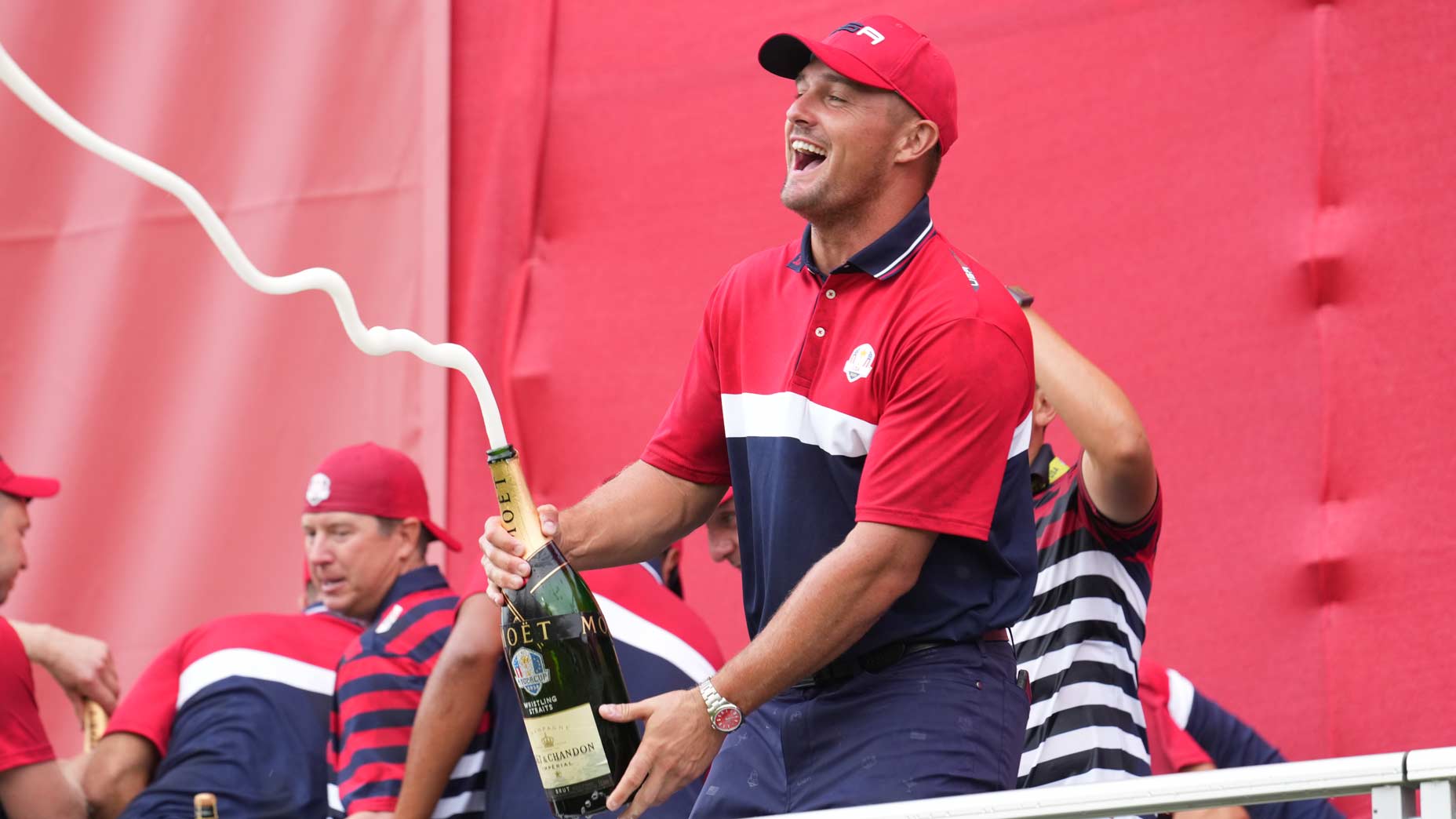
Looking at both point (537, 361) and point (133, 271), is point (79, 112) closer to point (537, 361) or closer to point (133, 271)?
point (133, 271)

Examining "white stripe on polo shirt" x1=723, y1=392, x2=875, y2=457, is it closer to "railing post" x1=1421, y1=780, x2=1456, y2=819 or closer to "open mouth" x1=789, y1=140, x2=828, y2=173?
"open mouth" x1=789, y1=140, x2=828, y2=173

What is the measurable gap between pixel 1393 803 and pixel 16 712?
2.48 m

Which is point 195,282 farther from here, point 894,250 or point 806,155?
point 894,250

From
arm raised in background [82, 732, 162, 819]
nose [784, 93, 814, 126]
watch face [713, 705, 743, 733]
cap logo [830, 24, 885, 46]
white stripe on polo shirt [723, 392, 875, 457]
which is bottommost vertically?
arm raised in background [82, 732, 162, 819]

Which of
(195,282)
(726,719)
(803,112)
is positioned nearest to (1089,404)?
(803,112)

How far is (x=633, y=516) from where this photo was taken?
6.87 feet

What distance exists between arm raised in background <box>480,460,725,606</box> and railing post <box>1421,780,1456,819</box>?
952mm

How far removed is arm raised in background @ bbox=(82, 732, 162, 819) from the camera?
3244 mm

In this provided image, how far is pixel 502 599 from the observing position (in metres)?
1.92

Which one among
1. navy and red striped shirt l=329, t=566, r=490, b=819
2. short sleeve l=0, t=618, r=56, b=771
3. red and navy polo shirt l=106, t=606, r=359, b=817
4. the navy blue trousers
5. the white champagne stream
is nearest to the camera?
the white champagne stream

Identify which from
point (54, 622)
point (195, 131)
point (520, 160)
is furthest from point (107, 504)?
point (520, 160)

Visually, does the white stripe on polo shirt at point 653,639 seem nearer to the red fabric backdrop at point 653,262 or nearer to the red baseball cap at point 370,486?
the red baseball cap at point 370,486

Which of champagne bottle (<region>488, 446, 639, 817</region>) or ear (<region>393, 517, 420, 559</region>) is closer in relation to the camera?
champagne bottle (<region>488, 446, 639, 817</region>)

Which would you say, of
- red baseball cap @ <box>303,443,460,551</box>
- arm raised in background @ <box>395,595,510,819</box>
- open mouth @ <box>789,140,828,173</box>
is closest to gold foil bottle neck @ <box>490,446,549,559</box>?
open mouth @ <box>789,140,828,173</box>
